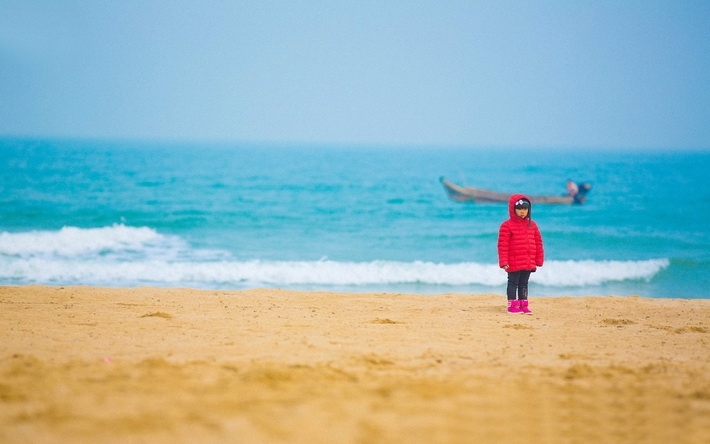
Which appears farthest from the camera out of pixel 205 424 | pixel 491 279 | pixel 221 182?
pixel 221 182

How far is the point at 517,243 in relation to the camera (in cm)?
818

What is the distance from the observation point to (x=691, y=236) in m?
22.9

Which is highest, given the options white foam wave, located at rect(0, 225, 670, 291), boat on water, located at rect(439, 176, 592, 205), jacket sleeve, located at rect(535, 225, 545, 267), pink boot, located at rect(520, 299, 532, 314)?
jacket sleeve, located at rect(535, 225, 545, 267)

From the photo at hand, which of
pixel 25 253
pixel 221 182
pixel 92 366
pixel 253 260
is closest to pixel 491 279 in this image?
pixel 253 260

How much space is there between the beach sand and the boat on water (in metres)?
22.6

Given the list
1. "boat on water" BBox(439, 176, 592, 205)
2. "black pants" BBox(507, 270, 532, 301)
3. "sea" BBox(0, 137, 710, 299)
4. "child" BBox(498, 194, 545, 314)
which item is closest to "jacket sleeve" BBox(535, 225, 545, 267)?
"child" BBox(498, 194, 545, 314)

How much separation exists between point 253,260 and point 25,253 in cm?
600

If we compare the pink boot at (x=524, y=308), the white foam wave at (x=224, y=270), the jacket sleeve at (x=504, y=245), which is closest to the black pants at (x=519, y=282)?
the pink boot at (x=524, y=308)

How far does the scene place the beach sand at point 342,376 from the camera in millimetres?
3744

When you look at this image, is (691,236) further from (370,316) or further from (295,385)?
(295,385)

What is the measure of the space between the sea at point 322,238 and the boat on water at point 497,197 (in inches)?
14.0

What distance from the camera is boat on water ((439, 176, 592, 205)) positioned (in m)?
30.7

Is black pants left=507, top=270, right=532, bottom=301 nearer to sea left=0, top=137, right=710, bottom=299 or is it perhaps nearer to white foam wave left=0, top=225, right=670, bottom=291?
sea left=0, top=137, right=710, bottom=299

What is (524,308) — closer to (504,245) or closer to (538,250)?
(538,250)
